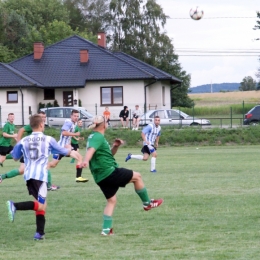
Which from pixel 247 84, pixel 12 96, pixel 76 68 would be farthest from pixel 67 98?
pixel 247 84

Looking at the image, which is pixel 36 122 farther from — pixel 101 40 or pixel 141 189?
pixel 101 40

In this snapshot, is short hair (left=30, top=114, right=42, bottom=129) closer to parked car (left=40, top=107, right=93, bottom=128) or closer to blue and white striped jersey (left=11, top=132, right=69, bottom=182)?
blue and white striped jersey (left=11, top=132, right=69, bottom=182)

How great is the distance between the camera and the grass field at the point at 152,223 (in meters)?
7.77

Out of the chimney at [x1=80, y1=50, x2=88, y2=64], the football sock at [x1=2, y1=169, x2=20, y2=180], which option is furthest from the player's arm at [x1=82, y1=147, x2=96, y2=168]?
the chimney at [x1=80, y1=50, x2=88, y2=64]

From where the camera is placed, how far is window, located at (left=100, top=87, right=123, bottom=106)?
1955 inches

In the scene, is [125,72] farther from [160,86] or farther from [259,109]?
[259,109]

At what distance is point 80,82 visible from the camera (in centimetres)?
4988

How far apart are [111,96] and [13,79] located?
288 inches

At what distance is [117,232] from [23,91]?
39756mm

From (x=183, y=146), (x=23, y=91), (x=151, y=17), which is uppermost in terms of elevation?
(x=151, y=17)

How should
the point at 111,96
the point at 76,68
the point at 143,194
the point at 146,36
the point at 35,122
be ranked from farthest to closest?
the point at 146,36, the point at 76,68, the point at 111,96, the point at 143,194, the point at 35,122

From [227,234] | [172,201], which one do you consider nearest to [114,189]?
[227,234]

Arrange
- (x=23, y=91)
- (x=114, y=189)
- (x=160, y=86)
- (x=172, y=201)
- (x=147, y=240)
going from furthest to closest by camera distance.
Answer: (x=160, y=86) → (x=23, y=91) → (x=172, y=201) → (x=114, y=189) → (x=147, y=240)

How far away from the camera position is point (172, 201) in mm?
12031
